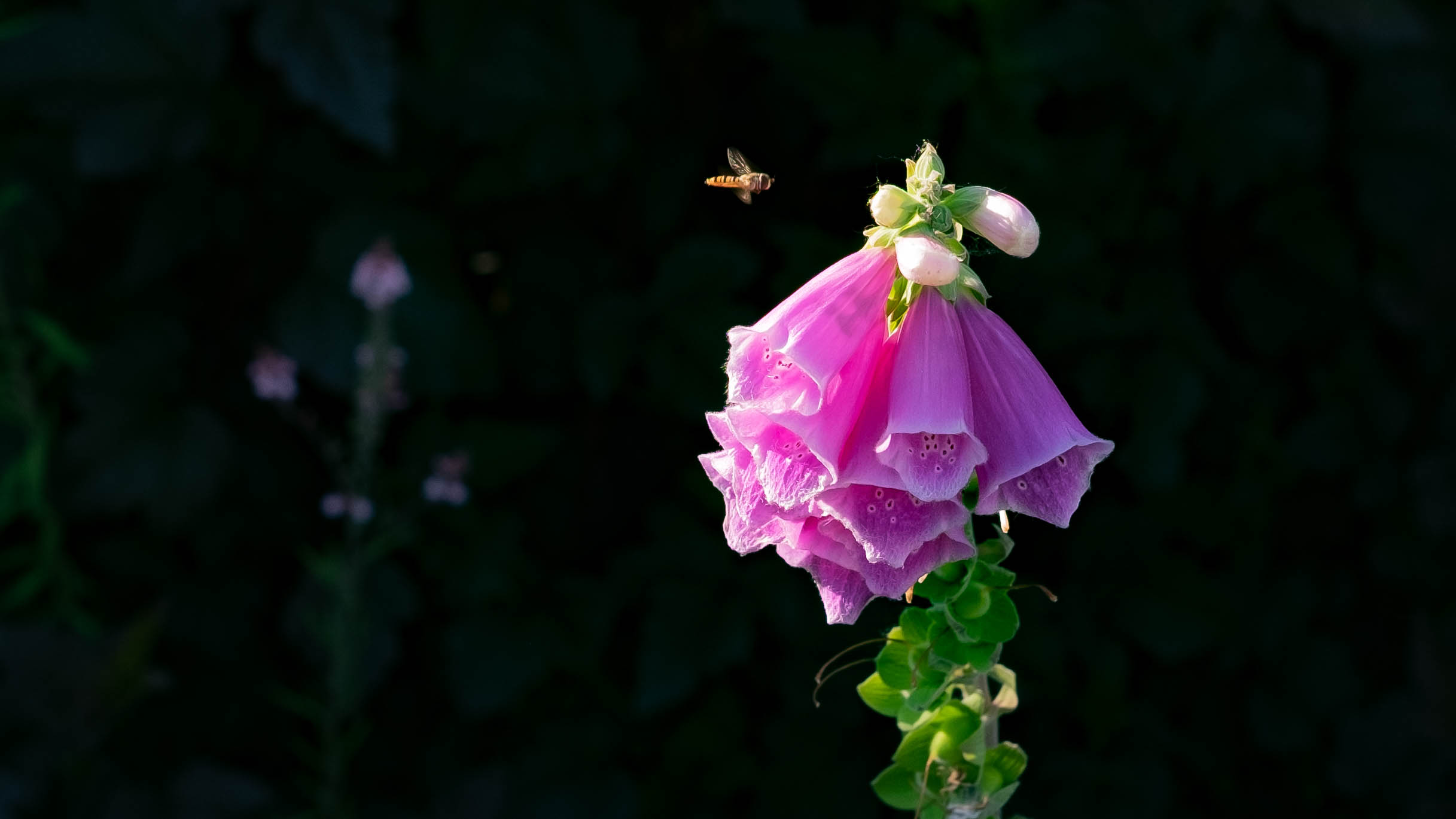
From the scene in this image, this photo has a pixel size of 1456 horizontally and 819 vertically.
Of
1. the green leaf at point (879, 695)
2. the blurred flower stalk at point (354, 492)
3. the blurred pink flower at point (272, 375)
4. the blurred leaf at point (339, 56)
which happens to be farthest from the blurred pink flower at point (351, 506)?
the green leaf at point (879, 695)

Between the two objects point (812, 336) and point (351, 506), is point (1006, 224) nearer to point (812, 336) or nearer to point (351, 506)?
point (812, 336)

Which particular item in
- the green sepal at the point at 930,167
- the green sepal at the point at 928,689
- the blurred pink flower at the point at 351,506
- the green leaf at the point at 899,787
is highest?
the blurred pink flower at the point at 351,506

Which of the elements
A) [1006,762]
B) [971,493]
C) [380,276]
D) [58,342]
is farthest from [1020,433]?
[58,342]

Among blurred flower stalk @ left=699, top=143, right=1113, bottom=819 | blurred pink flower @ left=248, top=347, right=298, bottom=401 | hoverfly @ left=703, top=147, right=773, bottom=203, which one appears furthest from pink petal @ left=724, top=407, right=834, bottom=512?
blurred pink flower @ left=248, top=347, right=298, bottom=401

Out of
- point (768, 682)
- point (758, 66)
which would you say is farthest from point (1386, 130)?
point (768, 682)

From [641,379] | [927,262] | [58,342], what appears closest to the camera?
[927,262]

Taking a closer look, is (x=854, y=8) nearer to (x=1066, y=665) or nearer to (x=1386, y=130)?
(x=1386, y=130)

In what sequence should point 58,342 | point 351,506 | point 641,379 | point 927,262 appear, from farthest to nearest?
1. point 641,379
2. point 58,342
3. point 351,506
4. point 927,262

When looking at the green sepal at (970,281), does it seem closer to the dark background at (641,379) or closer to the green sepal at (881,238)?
the green sepal at (881,238)
